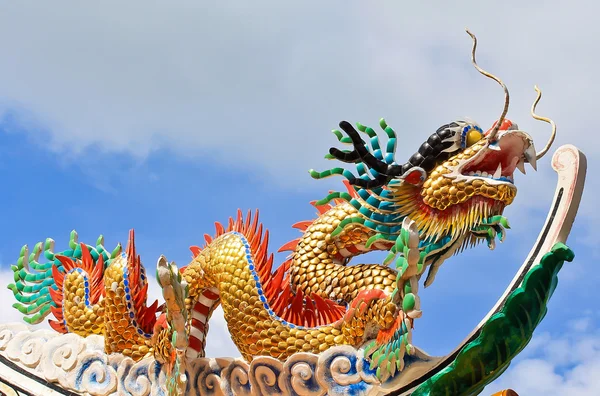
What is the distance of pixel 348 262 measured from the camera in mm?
6832

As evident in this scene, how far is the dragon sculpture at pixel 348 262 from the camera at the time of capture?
19.7 ft

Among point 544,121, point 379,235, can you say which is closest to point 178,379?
point 379,235

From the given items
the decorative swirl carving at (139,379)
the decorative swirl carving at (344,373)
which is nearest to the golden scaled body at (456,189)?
the decorative swirl carving at (344,373)

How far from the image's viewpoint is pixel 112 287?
7.35 m

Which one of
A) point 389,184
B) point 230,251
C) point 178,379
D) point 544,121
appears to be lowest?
point 178,379

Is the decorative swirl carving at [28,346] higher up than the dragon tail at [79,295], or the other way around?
the dragon tail at [79,295]

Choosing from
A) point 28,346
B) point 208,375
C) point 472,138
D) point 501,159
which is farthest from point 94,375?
point 501,159

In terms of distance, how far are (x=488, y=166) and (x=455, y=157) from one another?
0.72 ft

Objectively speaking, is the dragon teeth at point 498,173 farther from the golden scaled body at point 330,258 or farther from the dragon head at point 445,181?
the golden scaled body at point 330,258

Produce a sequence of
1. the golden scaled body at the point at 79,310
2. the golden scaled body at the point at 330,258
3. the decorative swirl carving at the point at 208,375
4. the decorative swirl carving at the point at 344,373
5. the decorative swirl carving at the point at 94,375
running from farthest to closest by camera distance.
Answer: the golden scaled body at the point at 79,310
the decorative swirl carving at the point at 94,375
the decorative swirl carving at the point at 208,375
the golden scaled body at the point at 330,258
the decorative swirl carving at the point at 344,373

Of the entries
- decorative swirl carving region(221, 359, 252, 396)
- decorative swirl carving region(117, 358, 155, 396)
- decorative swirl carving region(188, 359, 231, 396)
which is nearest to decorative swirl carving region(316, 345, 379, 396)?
decorative swirl carving region(221, 359, 252, 396)

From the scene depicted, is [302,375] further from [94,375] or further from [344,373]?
[94,375]

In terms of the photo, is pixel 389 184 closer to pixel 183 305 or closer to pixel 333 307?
pixel 333 307

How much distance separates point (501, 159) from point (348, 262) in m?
1.34
